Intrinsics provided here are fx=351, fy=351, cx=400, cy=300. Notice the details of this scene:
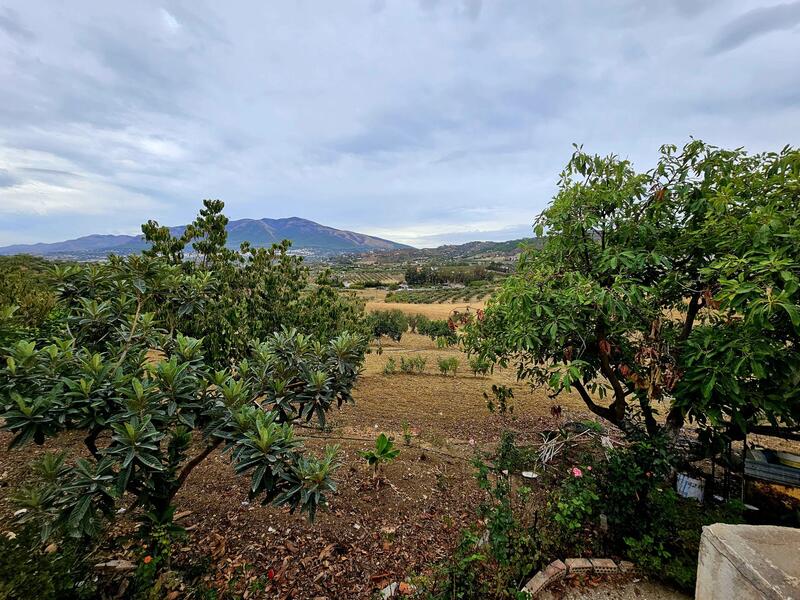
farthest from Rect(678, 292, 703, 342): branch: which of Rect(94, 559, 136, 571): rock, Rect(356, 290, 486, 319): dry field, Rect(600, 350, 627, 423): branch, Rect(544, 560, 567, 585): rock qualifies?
Rect(356, 290, 486, 319): dry field

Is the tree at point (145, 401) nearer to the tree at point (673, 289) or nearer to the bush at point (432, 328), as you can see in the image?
the tree at point (673, 289)

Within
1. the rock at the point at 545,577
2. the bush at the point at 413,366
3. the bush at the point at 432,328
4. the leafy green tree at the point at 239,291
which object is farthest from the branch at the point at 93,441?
the bush at the point at 432,328

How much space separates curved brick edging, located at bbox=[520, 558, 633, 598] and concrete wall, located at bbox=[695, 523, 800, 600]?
A: 670 mm

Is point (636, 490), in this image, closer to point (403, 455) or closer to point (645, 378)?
point (645, 378)

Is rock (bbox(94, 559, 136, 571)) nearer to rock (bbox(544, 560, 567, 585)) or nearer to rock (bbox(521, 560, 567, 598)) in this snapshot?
rock (bbox(521, 560, 567, 598))

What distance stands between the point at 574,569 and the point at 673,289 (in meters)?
2.75

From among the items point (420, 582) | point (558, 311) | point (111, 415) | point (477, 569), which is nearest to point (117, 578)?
point (111, 415)

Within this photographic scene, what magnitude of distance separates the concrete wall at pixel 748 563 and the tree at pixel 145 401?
8.28 ft

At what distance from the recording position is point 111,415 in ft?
7.36

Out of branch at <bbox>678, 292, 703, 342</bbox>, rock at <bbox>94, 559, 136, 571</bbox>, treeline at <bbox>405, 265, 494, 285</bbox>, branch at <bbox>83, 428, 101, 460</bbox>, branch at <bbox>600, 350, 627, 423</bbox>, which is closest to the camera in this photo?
branch at <bbox>83, 428, 101, 460</bbox>

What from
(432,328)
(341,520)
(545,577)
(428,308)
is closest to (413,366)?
(341,520)

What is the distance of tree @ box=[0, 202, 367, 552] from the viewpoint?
2051 millimetres

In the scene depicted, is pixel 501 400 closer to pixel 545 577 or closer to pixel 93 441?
pixel 545 577

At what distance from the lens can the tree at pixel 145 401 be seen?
2.05 m
